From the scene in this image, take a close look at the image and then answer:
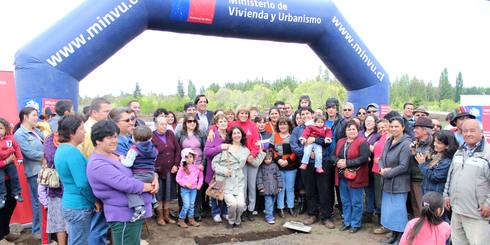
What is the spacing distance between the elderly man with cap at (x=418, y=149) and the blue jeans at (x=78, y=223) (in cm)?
357

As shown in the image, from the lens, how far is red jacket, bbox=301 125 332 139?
5.23 meters

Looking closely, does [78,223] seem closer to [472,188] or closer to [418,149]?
[472,188]

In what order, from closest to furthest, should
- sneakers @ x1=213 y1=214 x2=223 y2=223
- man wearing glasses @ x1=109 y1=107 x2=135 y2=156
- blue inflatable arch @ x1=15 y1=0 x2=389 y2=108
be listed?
man wearing glasses @ x1=109 y1=107 x2=135 y2=156
blue inflatable arch @ x1=15 y1=0 x2=389 y2=108
sneakers @ x1=213 y1=214 x2=223 y2=223

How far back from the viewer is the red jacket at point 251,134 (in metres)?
5.21

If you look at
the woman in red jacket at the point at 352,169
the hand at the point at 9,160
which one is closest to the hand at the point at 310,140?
the woman in red jacket at the point at 352,169

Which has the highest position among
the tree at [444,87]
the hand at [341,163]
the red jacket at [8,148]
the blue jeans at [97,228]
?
the tree at [444,87]

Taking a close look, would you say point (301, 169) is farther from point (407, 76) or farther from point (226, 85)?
point (407, 76)

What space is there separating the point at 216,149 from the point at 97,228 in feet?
7.44

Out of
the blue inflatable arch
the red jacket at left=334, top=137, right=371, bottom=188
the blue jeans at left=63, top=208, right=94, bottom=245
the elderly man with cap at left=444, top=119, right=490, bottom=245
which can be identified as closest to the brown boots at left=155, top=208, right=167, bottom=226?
the blue inflatable arch

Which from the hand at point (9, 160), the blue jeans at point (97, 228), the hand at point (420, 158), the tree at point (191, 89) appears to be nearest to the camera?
the blue jeans at point (97, 228)

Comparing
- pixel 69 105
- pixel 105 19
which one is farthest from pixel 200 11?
pixel 69 105

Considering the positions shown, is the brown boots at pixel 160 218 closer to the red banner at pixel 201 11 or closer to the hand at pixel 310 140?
the hand at pixel 310 140

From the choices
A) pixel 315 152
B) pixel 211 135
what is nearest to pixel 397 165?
pixel 315 152

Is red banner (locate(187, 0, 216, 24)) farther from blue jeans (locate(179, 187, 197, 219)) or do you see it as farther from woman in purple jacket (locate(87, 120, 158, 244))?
woman in purple jacket (locate(87, 120, 158, 244))
